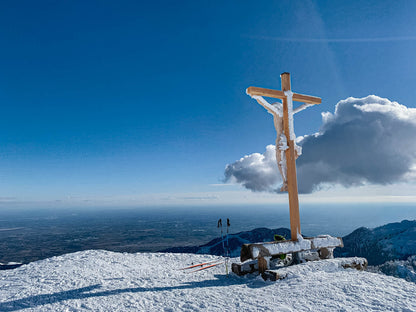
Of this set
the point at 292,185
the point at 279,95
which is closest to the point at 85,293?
the point at 292,185

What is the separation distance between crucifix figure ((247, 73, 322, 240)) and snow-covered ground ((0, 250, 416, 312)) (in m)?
2.32

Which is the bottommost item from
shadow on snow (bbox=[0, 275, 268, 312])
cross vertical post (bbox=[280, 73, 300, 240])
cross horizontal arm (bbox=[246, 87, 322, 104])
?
shadow on snow (bbox=[0, 275, 268, 312])

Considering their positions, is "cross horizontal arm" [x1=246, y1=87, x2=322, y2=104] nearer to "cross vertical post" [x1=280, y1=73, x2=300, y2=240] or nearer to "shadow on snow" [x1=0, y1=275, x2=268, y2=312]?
"cross vertical post" [x1=280, y1=73, x2=300, y2=240]

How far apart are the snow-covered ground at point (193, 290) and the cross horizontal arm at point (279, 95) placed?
6.83 m

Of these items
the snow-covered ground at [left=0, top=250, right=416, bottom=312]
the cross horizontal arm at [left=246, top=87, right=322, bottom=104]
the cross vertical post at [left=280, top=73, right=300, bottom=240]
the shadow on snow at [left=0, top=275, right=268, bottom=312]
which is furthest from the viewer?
the cross vertical post at [left=280, top=73, right=300, bottom=240]

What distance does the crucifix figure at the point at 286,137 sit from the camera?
1045 cm

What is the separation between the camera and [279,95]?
11.0 m

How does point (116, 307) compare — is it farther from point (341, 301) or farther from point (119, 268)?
point (341, 301)

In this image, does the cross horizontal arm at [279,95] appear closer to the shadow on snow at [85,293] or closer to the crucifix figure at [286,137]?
the crucifix figure at [286,137]

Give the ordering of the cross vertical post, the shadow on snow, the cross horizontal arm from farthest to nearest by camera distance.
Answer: the cross vertical post < the cross horizontal arm < the shadow on snow

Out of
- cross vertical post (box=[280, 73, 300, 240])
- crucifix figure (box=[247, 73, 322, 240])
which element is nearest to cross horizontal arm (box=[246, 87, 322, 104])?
crucifix figure (box=[247, 73, 322, 240])

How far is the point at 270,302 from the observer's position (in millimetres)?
6191

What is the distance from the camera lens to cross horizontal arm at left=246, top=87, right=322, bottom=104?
10.3 m

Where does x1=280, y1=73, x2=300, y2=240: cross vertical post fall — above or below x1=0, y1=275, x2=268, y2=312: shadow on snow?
above
